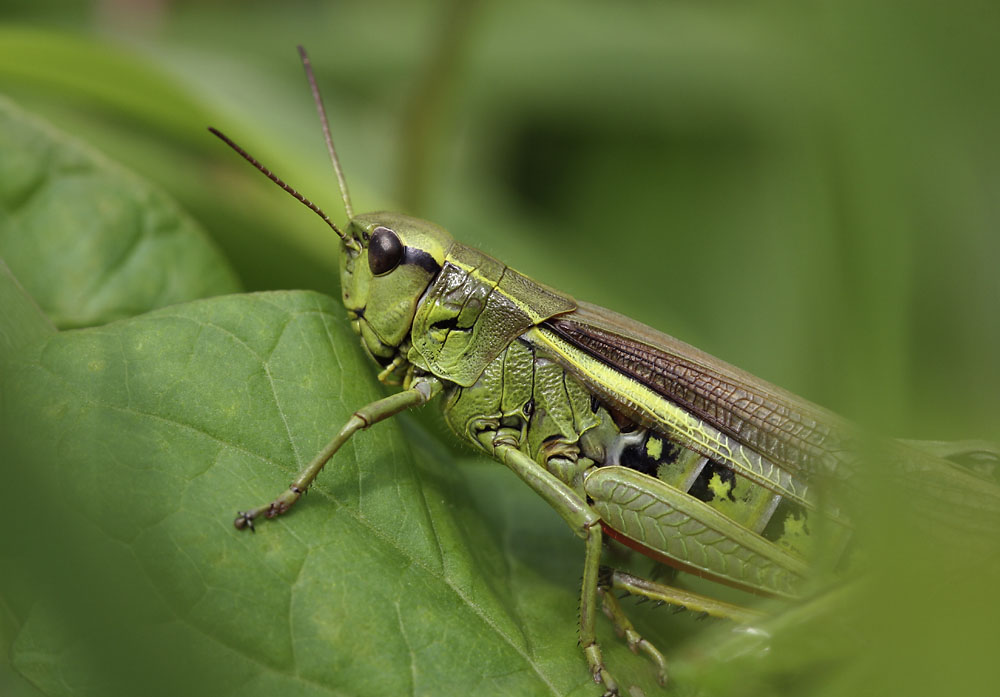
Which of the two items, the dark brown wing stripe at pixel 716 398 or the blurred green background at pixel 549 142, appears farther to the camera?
the blurred green background at pixel 549 142

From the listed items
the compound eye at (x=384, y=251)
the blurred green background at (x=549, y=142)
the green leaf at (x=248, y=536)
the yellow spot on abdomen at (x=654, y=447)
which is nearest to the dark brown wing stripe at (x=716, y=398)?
the yellow spot on abdomen at (x=654, y=447)

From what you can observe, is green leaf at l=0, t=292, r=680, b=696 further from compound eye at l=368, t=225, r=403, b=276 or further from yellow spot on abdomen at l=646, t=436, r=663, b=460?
yellow spot on abdomen at l=646, t=436, r=663, b=460

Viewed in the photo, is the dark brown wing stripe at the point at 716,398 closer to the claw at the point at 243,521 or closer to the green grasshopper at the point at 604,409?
the green grasshopper at the point at 604,409

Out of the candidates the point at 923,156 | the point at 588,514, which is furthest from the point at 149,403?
the point at 923,156

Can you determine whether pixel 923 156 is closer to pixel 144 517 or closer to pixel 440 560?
pixel 144 517

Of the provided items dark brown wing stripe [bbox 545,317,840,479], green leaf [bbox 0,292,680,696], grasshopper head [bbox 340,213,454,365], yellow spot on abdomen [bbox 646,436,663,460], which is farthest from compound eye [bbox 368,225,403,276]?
yellow spot on abdomen [bbox 646,436,663,460]

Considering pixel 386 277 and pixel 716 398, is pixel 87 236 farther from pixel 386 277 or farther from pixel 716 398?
pixel 716 398

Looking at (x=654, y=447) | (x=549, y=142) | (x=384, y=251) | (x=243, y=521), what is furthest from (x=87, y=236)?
(x=549, y=142)
